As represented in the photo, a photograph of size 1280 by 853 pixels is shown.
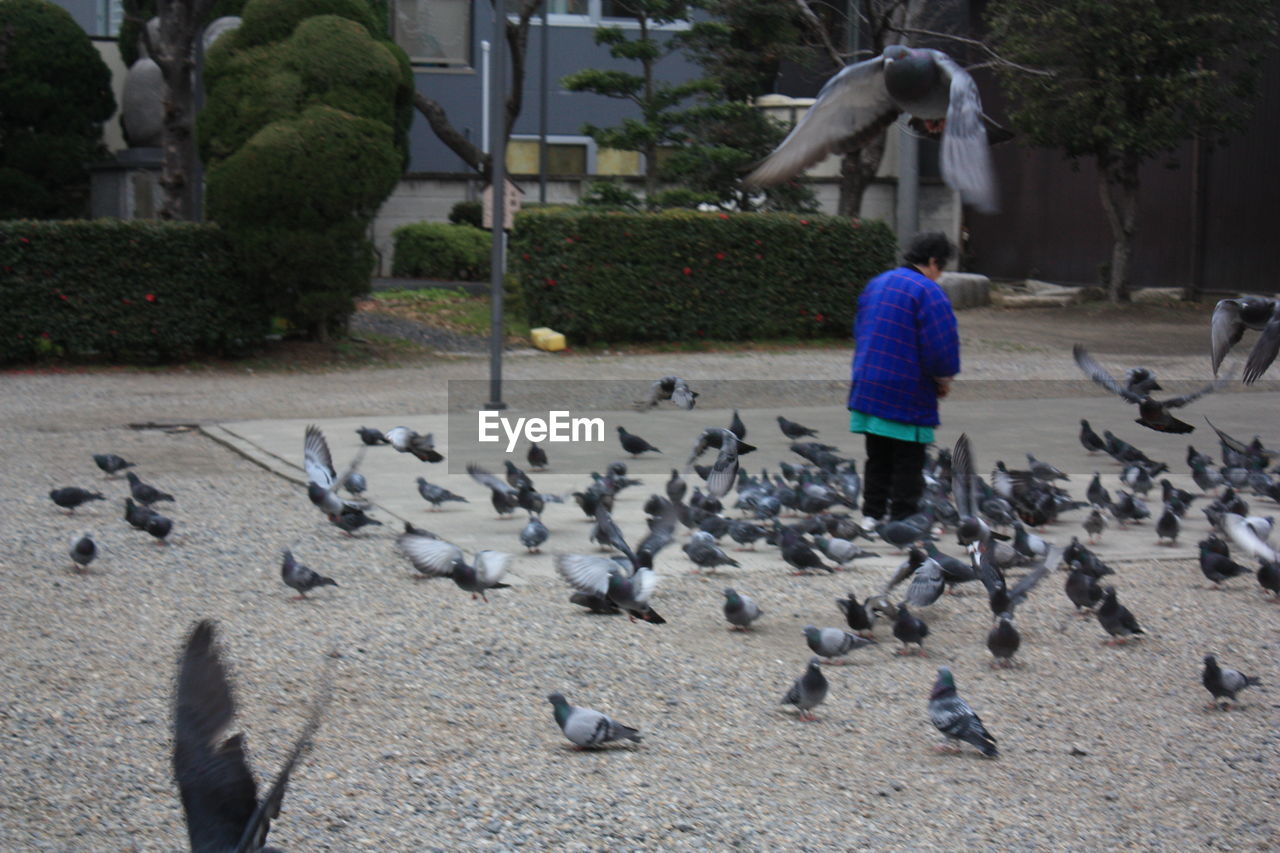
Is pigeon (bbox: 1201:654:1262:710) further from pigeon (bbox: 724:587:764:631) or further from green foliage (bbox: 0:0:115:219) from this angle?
green foliage (bbox: 0:0:115:219)

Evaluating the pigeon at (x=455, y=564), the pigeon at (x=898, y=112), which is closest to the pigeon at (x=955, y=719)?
the pigeon at (x=898, y=112)

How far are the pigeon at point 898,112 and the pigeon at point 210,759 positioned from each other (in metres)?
2.83

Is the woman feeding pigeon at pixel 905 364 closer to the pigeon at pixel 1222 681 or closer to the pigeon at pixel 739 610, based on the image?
Result: the pigeon at pixel 739 610

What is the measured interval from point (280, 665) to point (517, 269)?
14.1 metres

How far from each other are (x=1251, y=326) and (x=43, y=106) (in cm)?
2574

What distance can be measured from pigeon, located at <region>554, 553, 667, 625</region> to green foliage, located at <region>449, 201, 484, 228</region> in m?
23.1

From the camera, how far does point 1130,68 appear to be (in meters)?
21.7

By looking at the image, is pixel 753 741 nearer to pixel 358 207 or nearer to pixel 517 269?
pixel 358 207

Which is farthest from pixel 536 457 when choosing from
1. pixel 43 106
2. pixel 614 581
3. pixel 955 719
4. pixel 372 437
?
pixel 43 106

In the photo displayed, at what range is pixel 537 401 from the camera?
1458 centimetres

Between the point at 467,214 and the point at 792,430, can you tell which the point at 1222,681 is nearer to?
the point at 792,430

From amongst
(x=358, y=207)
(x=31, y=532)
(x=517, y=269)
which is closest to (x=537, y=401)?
(x=358, y=207)

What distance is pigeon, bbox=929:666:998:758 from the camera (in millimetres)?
4730

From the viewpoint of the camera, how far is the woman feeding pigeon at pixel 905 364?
7.70 meters
